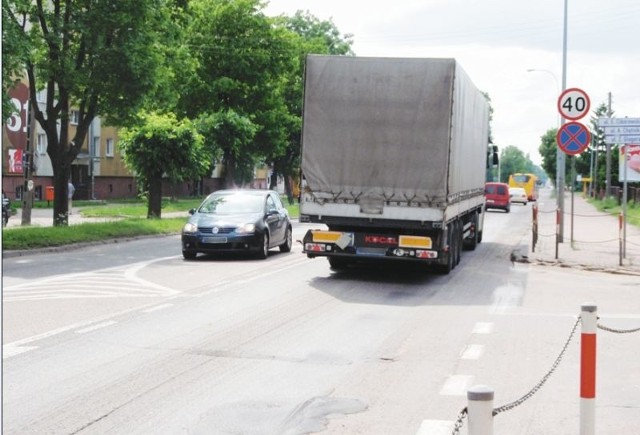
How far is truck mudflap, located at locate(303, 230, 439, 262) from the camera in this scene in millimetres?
14562

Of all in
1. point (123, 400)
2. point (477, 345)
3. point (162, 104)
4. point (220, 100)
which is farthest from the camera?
point (220, 100)

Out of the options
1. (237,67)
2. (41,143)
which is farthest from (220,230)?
(41,143)

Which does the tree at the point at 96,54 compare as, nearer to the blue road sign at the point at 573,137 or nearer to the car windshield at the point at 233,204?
the car windshield at the point at 233,204

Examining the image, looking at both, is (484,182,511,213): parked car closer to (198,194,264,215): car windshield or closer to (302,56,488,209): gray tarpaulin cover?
(198,194,264,215): car windshield

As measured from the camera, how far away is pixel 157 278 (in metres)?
15.1

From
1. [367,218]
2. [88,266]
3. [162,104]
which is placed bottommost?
[88,266]

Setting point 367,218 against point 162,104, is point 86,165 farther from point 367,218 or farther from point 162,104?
point 367,218

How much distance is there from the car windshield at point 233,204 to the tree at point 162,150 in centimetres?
1393

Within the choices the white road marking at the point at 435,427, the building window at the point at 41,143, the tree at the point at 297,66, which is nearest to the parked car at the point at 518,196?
the tree at the point at 297,66

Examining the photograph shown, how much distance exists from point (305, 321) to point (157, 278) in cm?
519

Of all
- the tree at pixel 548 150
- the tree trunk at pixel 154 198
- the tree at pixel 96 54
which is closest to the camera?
the tree at pixel 96 54

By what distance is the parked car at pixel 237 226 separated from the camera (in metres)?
18.8

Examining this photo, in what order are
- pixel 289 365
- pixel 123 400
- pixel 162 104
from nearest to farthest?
pixel 123 400 < pixel 289 365 < pixel 162 104

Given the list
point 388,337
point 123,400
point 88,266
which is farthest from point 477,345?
point 88,266
